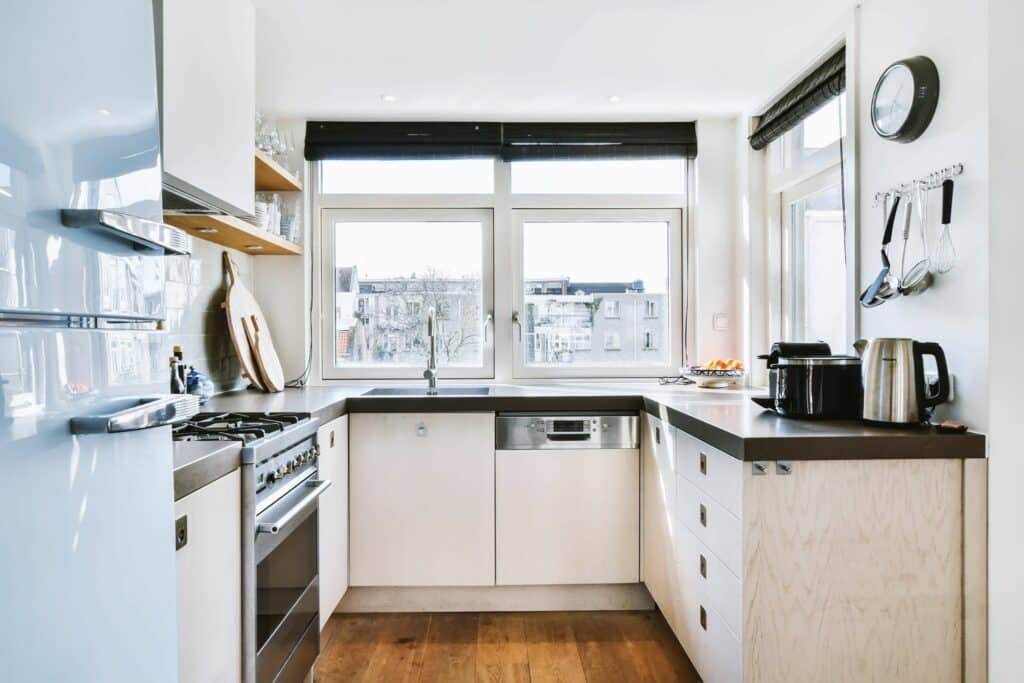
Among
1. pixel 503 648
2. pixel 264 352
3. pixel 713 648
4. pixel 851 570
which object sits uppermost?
pixel 264 352

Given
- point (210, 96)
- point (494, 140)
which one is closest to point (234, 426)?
point (210, 96)

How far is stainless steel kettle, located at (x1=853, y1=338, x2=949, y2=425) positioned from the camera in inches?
64.7

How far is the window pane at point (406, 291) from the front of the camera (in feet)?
10.7

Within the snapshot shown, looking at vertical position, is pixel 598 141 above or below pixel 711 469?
above

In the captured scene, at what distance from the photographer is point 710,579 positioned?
71.5 inches

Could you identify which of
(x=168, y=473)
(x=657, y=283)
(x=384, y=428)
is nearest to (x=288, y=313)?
(x=384, y=428)

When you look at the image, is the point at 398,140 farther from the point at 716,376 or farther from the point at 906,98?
the point at 906,98

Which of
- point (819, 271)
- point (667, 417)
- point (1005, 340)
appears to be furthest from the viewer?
point (819, 271)

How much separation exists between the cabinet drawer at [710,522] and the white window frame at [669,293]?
118 cm

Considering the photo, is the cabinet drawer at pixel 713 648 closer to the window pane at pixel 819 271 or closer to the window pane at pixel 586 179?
the window pane at pixel 819 271

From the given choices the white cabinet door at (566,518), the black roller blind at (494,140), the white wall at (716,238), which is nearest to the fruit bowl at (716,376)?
the white wall at (716,238)

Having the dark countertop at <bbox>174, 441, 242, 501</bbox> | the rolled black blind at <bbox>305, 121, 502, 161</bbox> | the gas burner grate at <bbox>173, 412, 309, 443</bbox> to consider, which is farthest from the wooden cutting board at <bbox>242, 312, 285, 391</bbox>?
the dark countertop at <bbox>174, 441, 242, 501</bbox>

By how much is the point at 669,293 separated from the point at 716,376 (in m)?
0.60

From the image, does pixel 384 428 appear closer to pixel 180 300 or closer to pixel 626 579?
pixel 180 300
